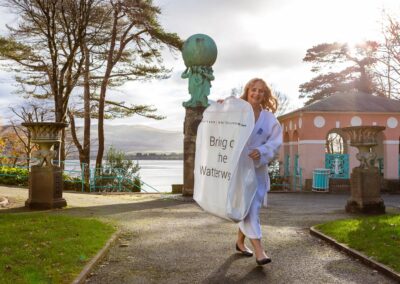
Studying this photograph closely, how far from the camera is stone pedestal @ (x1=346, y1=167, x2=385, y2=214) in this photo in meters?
11.3

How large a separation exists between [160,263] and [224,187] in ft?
4.65

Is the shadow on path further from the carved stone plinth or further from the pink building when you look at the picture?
the pink building

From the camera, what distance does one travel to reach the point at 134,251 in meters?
6.52

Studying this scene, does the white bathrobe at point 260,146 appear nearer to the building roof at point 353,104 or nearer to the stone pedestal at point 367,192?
the stone pedestal at point 367,192

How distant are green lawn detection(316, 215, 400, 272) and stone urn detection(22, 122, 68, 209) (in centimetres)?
635

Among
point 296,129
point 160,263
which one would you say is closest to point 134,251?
point 160,263

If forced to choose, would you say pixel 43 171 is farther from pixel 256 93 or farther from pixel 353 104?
pixel 353 104

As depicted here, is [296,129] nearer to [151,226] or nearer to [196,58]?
[196,58]

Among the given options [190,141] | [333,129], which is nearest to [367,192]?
[190,141]

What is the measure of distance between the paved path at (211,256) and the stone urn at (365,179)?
4.20 feet

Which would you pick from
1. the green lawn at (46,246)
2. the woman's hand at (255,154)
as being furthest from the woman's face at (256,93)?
the green lawn at (46,246)

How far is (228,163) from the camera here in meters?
5.14

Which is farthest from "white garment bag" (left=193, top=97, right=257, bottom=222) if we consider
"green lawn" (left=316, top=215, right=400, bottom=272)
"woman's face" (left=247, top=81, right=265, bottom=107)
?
"green lawn" (left=316, top=215, right=400, bottom=272)

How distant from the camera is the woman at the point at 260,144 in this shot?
208 inches
